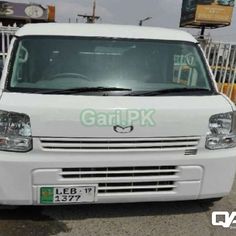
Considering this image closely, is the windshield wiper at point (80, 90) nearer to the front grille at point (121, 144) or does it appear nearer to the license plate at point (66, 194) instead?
the front grille at point (121, 144)

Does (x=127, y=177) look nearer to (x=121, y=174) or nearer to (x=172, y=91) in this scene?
(x=121, y=174)

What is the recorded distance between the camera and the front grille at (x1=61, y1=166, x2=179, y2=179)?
10.8 ft

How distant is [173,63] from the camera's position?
13.8 feet

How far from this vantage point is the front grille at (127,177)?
10.8 feet

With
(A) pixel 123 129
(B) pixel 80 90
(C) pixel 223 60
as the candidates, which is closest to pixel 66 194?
(A) pixel 123 129

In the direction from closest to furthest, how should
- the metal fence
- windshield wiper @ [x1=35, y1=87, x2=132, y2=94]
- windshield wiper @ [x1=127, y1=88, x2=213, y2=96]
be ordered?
windshield wiper @ [x1=35, y1=87, x2=132, y2=94], windshield wiper @ [x1=127, y1=88, x2=213, y2=96], the metal fence

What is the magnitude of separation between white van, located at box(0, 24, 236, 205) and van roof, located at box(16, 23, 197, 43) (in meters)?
0.07

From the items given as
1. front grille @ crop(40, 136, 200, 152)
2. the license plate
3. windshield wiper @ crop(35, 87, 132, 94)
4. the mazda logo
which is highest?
windshield wiper @ crop(35, 87, 132, 94)

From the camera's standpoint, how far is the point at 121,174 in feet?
11.0

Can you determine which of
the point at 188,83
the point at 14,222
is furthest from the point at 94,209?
the point at 188,83

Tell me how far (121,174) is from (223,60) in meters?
7.09

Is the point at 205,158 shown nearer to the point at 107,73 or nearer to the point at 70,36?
the point at 107,73

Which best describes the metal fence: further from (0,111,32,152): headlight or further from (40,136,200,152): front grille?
(40,136,200,152): front grille

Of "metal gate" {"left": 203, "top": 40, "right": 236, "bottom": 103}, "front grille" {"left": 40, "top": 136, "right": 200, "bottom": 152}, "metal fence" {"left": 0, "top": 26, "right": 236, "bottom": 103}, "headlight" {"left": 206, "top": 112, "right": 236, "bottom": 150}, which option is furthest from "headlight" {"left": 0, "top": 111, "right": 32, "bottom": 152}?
"metal gate" {"left": 203, "top": 40, "right": 236, "bottom": 103}
